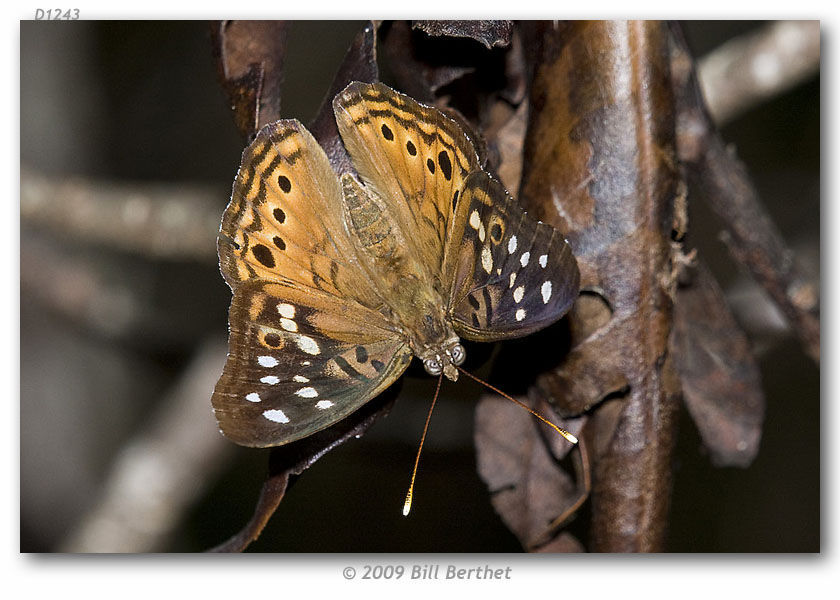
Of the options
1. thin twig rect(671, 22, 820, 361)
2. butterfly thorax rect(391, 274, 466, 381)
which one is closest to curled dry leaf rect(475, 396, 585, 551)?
butterfly thorax rect(391, 274, 466, 381)

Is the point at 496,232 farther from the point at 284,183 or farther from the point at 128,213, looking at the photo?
the point at 128,213

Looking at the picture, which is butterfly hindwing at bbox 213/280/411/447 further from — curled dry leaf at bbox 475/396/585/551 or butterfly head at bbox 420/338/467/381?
curled dry leaf at bbox 475/396/585/551

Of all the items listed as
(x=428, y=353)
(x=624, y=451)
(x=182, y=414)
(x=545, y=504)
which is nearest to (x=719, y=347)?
(x=624, y=451)

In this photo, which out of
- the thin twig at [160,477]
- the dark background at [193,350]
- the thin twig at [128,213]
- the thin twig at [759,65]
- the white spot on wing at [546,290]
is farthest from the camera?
the dark background at [193,350]

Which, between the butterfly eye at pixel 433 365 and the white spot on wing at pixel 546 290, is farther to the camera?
the butterfly eye at pixel 433 365

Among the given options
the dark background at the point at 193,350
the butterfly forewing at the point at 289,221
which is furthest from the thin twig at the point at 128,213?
the butterfly forewing at the point at 289,221

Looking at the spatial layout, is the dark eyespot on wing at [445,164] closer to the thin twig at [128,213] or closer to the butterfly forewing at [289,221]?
the butterfly forewing at [289,221]

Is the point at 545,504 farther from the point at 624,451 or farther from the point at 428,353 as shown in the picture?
the point at 428,353
